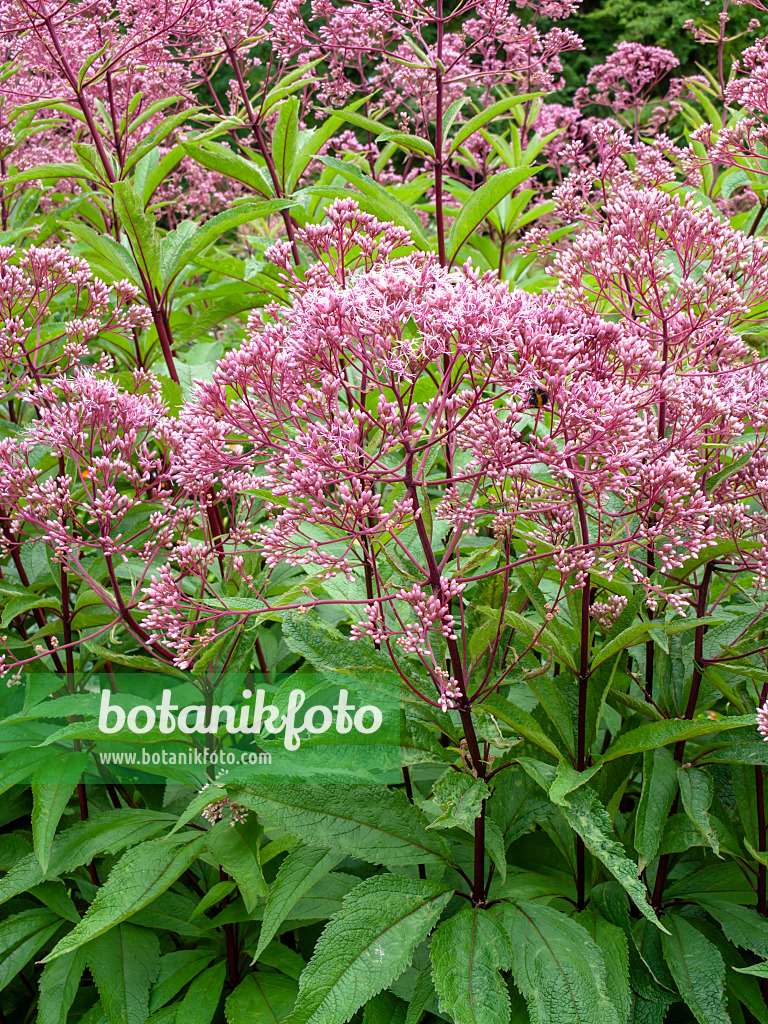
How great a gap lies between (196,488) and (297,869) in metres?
1.05

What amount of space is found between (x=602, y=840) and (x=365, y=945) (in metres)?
0.59

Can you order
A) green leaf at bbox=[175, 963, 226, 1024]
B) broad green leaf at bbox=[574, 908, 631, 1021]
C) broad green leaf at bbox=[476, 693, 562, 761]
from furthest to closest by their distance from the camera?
green leaf at bbox=[175, 963, 226, 1024] → broad green leaf at bbox=[476, 693, 562, 761] → broad green leaf at bbox=[574, 908, 631, 1021]

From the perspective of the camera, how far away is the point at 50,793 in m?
2.49

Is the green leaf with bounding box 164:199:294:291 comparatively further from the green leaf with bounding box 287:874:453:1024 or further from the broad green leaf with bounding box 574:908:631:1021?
the broad green leaf with bounding box 574:908:631:1021

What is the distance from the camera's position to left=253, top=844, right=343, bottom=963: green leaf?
2.01 metres

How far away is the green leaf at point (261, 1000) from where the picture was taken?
7.50ft

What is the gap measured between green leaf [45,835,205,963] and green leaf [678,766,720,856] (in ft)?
4.34

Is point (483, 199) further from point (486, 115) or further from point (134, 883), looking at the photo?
point (134, 883)

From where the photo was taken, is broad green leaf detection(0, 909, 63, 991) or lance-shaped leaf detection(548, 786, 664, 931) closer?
lance-shaped leaf detection(548, 786, 664, 931)

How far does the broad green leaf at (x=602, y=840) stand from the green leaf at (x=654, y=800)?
0.17 m

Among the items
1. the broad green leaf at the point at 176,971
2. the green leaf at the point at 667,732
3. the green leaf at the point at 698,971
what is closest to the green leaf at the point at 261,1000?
the broad green leaf at the point at 176,971

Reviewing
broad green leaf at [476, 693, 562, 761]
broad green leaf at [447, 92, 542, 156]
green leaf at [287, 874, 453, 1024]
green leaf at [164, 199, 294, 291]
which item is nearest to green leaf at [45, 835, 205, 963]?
green leaf at [287, 874, 453, 1024]

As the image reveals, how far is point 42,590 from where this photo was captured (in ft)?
10.4

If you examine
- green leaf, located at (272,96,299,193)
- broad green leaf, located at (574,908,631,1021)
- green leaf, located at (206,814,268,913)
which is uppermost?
green leaf, located at (272,96,299,193)
